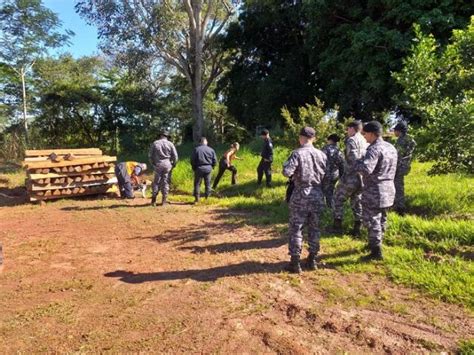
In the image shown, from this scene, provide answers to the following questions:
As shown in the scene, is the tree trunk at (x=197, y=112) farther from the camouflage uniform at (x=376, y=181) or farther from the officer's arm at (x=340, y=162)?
the camouflage uniform at (x=376, y=181)

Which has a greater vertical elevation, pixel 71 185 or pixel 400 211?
pixel 71 185

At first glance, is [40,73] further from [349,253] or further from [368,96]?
[349,253]

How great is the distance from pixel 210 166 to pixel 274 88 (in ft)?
27.6

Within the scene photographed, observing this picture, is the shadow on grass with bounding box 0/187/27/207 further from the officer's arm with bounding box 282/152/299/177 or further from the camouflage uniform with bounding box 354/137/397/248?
the camouflage uniform with bounding box 354/137/397/248

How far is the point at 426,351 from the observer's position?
11.8ft

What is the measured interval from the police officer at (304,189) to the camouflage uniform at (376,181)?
23.7 inches

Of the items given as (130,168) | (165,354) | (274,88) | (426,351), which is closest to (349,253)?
(426,351)

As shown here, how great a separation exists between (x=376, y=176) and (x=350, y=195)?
1.42 meters

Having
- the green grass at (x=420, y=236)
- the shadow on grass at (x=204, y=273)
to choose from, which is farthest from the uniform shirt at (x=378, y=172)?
the shadow on grass at (x=204, y=273)

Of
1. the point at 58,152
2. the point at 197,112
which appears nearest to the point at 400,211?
the point at 58,152

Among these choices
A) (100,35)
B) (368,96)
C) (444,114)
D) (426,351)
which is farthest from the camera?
(100,35)

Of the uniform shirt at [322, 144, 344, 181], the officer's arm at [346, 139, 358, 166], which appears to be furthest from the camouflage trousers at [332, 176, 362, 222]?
the uniform shirt at [322, 144, 344, 181]

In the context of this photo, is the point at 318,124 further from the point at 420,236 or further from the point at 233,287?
the point at 233,287

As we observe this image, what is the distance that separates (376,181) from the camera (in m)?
5.48
